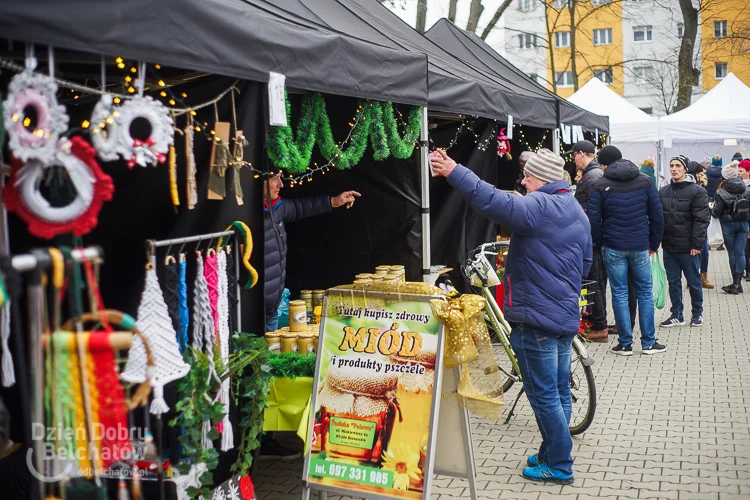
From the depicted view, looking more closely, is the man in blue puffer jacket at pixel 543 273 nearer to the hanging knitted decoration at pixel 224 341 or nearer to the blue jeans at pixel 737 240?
the hanging knitted decoration at pixel 224 341

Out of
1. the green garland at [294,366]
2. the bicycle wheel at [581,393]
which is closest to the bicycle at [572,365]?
the bicycle wheel at [581,393]

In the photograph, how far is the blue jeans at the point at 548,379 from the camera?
4.71 meters

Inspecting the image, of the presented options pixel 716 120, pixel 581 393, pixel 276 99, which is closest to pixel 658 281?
pixel 581 393

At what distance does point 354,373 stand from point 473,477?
829 millimetres

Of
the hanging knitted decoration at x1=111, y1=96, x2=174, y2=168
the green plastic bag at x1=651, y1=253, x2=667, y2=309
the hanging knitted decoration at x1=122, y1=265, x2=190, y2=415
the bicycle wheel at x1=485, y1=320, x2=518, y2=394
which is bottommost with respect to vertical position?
the bicycle wheel at x1=485, y1=320, x2=518, y2=394

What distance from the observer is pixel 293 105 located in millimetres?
5965

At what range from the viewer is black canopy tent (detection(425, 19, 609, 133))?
375 inches

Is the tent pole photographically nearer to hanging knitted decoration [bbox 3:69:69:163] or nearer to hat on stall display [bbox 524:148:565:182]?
hat on stall display [bbox 524:148:565:182]

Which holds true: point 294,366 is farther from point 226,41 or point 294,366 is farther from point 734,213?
point 734,213

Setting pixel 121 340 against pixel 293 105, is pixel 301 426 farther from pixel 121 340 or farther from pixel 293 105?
pixel 293 105

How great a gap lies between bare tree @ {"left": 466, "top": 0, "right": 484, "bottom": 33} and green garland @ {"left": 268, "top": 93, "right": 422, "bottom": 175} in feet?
52.8

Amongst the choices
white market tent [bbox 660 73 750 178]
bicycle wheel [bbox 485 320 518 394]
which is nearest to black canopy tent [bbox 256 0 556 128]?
bicycle wheel [bbox 485 320 518 394]

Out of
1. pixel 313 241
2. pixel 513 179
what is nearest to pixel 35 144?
pixel 313 241

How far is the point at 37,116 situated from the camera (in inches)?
106
